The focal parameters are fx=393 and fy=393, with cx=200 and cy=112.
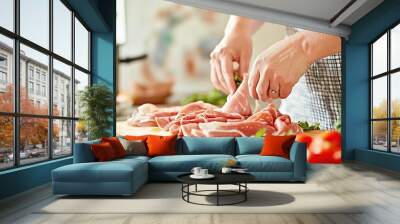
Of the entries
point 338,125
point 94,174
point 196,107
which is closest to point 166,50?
point 196,107

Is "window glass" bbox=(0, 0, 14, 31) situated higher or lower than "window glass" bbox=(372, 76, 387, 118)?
higher

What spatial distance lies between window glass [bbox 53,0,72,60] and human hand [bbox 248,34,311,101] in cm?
441

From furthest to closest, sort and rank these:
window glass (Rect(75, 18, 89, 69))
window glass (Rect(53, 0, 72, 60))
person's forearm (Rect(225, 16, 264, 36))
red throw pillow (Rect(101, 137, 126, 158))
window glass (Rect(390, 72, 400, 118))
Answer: person's forearm (Rect(225, 16, 264, 36)) → window glass (Rect(75, 18, 89, 69)) → window glass (Rect(390, 72, 400, 118)) → window glass (Rect(53, 0, 72, 60)) → red throw pillow (Rect(101, 137, 126, 158))

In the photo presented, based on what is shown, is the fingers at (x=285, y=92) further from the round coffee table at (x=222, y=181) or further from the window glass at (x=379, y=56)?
the round coffee table at (x=222, y=181)

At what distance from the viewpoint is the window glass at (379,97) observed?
Answer: 28.2ft

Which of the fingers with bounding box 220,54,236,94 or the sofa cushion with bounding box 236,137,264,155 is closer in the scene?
the sofa cushion with bounding box 236,137,264,155

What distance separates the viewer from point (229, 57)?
9836 mm

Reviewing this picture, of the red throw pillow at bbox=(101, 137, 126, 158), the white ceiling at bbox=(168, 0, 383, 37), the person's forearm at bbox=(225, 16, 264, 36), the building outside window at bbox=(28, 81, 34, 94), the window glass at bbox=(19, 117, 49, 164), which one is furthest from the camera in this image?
the person's forearm at bbox=(225, 16, 264, 36)

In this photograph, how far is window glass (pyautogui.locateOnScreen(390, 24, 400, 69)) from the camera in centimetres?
792

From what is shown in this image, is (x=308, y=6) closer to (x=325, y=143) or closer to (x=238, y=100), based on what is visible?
(x=238, y=100)

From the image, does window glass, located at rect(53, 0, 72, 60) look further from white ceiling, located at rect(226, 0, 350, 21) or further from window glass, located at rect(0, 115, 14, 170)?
white ceiling, located at rect(226, 0, 350, 21)

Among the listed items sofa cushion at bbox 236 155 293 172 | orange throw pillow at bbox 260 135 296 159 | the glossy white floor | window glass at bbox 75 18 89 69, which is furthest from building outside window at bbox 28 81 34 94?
orange throw pillow at bbox 260 135 296 159

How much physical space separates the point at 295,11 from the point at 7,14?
5729 millimetres

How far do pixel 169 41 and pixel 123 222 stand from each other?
6730 mm
